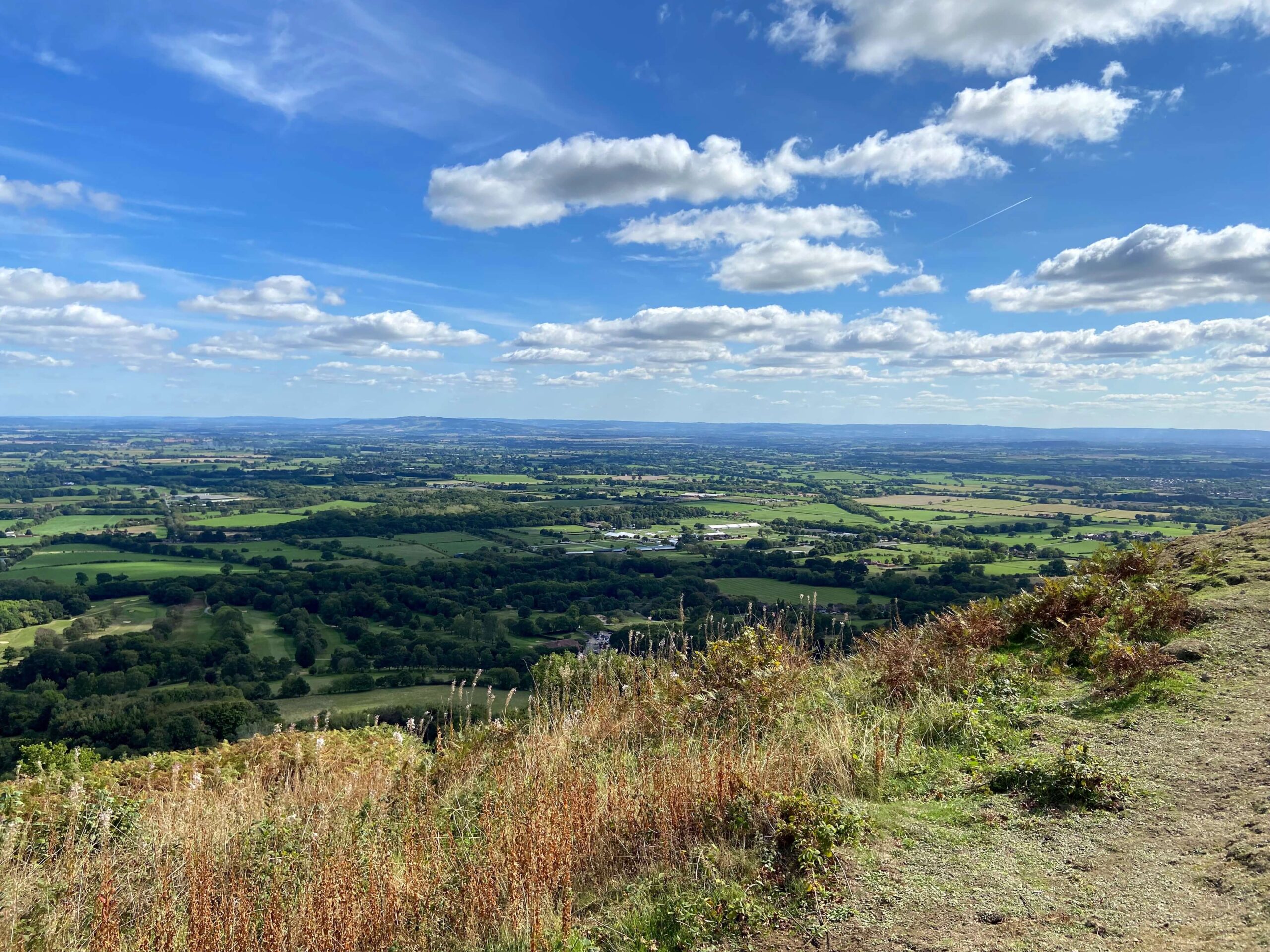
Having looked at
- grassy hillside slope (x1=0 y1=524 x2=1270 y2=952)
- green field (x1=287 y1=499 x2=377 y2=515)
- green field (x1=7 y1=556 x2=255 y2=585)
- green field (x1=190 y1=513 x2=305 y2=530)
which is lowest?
green field (x1=7 y1=556 x2=255 y2=585)

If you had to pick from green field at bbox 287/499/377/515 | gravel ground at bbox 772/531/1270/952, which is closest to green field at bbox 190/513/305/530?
green field at bbox 287/499/377/515

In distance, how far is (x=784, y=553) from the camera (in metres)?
59.4

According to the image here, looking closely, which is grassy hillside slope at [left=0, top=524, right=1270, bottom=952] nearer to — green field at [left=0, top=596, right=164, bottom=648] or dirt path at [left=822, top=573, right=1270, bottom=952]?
dirt path at [left=822, top=573, right=1270, bottom=952]

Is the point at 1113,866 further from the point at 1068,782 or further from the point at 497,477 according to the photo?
the point at 497,477

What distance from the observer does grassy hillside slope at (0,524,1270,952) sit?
3.54 metres

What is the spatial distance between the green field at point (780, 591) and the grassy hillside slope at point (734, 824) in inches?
1128

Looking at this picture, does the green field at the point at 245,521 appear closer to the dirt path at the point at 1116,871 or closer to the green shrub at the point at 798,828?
the green shrub at the point at 798,828

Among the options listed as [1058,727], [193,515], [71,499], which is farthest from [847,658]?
[71,499]

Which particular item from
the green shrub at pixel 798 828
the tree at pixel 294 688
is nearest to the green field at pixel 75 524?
the tree at pixel 294 688

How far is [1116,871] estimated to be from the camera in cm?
378

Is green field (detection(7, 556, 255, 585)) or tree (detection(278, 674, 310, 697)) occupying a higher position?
tree (detection(278, 674, 310, 697))

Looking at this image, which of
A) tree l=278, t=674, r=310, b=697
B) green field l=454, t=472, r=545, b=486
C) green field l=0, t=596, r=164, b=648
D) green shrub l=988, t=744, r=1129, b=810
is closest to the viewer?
green shrub l=988, t=744, r=1129, b=810

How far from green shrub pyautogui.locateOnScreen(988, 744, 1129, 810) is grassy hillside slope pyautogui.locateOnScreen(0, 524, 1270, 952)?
0.02 m

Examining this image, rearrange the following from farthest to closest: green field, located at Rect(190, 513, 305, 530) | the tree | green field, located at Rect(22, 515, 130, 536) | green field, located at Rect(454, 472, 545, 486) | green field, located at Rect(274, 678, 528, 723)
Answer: green field, located at Rect(454, 472, 545, 486)
green field, located at Rect(190, 513, 305, 530)
green field, located at Rect(22, 515, 130, 536)
the tree
green field, located at Rect(274, 678, 528, 723)
